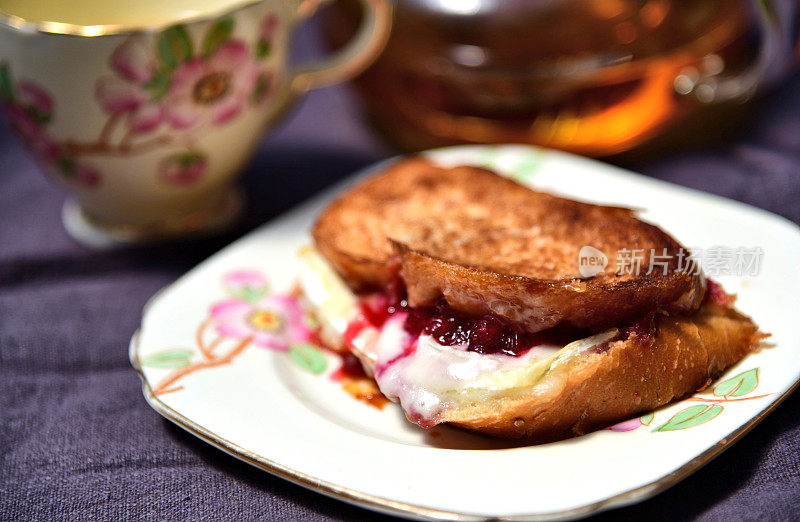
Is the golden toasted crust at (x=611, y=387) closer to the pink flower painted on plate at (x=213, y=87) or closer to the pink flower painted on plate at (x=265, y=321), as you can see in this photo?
the pink flower painted on plate at (x=265, y=321)

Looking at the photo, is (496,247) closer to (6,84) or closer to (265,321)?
(265,321)

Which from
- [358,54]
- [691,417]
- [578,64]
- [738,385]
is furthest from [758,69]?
[691,417]

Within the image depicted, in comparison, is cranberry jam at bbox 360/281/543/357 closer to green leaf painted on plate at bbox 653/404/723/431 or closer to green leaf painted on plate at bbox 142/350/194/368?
green leaf painted on plate at bbox 653/404/723/431

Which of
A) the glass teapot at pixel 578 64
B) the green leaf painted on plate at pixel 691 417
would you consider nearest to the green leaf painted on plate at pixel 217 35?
the glass teapot at pixel 578 64

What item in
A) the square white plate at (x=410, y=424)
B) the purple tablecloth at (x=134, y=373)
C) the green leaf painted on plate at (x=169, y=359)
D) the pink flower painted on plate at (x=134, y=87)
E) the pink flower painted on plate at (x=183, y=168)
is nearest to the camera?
the square white plate at (x=410, y=424)

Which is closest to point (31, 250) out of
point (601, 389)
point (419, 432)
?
point (419, 432)

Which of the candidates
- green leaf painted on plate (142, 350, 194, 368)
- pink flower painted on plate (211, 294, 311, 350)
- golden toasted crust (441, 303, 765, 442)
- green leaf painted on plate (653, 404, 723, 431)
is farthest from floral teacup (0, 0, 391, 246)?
green leaf painted on plate (653, 404, 723, 431)
